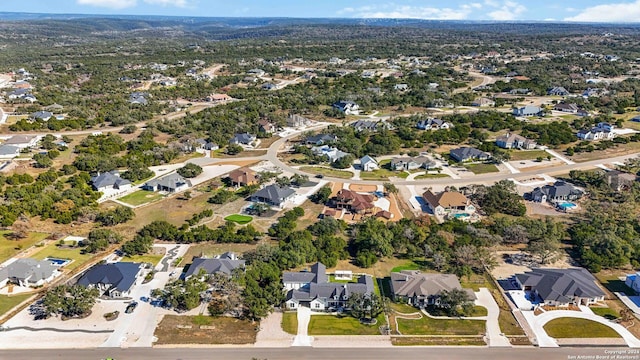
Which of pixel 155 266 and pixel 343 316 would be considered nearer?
pixel 343 316

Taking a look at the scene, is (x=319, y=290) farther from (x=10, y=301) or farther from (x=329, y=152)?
(x=329, y=152)

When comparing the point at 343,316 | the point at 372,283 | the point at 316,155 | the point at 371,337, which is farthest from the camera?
the point at 316,155

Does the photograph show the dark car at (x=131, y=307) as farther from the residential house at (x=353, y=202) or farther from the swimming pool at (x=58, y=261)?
the residential house at (x=353, y=202)

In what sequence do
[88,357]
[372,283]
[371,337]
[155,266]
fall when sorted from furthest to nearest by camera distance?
[155,266] → [372,283] → [371,337] → [88,357]

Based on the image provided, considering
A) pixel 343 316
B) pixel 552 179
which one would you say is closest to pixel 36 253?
pixel 343 316

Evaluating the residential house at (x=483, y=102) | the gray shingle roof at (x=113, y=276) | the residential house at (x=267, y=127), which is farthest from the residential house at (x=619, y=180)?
the gray shingle roof at (x=113, y=276)

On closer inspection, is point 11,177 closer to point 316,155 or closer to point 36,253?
point 36,253
